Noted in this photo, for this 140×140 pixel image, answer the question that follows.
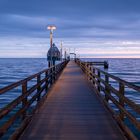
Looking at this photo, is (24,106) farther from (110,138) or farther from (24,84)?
(110,138)

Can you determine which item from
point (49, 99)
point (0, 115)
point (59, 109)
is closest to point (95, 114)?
point (59, 109)

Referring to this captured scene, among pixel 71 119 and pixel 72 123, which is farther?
pixel 71 119

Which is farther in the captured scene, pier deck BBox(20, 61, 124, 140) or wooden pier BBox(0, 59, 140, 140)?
pier deck BBox(20, 61, 124, 140)

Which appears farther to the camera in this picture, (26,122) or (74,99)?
(74,99)

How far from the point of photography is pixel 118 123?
23.6 feet

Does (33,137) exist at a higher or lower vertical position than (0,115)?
lower

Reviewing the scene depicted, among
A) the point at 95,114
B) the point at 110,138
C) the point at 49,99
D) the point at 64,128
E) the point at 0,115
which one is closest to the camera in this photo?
the point at 0,115

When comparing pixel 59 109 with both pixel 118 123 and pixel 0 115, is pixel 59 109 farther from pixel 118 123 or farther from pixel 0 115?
pixel 0 115

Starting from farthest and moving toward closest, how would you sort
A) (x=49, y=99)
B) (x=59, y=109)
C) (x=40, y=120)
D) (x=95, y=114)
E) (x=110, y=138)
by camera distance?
(x=49, y=99)
(x=59, y=109)
(x=95, y=114)
(x=40, y=120)
(x=110, y=138)

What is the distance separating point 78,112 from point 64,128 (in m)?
1.97

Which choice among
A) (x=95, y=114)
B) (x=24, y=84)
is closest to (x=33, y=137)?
(x=24, y=84)

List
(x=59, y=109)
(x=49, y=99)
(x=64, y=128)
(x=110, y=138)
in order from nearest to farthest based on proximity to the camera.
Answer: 1. (x=110, y=138)
2. (x=64, y=128)
3. (x=59, y=109)
4. (x=49, y=99)

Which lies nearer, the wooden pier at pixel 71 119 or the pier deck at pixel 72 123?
the wooden pier at pixel 71 119

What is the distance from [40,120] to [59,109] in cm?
161
